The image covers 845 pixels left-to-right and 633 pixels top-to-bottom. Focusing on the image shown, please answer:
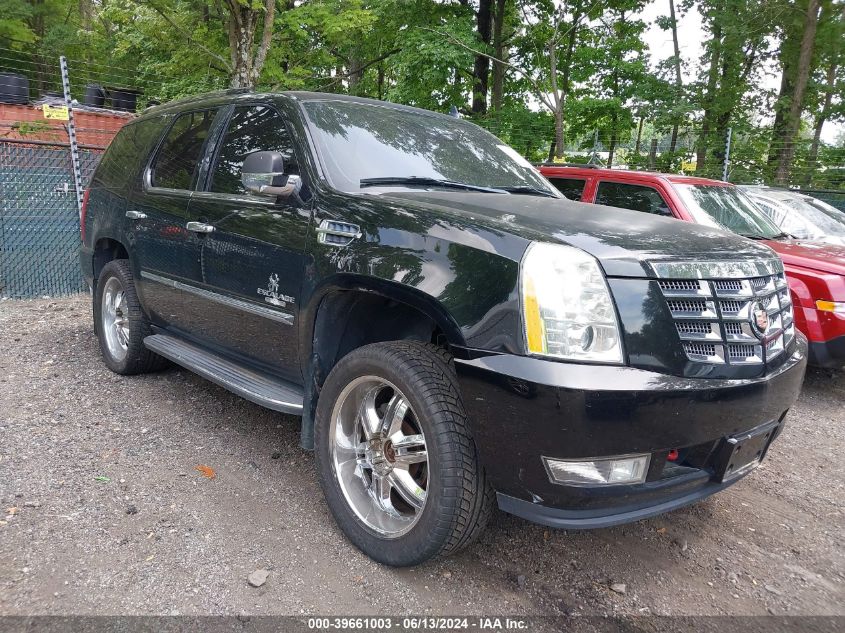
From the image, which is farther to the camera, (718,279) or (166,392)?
(166,392)

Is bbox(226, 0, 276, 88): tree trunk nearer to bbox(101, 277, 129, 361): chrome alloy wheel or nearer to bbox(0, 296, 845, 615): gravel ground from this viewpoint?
bbox(101, 277, 129, 361): chrome alloy wheel

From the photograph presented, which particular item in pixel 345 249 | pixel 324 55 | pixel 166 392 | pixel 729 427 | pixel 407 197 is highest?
pixel 324 55

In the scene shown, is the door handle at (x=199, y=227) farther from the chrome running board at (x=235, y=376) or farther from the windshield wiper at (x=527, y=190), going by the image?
the windshield wiper at (x=527, y=190)

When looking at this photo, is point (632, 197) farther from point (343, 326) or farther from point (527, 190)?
point (343, 326)

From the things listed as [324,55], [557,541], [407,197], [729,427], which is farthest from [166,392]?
[324,55]

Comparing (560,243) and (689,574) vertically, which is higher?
(560,243)

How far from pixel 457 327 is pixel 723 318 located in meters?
0.99

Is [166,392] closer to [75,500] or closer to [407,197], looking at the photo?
[75,500]

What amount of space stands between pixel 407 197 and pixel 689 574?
207 centimetres

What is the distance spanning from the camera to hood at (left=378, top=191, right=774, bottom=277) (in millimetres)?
2348

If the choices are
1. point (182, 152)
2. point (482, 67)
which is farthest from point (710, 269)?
point (482, 67)

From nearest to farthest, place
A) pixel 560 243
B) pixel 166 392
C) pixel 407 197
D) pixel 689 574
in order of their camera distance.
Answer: pixel 560 243, pixel 689 574, pixel 407 197, pixel 166 392

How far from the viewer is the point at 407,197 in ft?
9.80

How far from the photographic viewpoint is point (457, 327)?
238 centimetres
